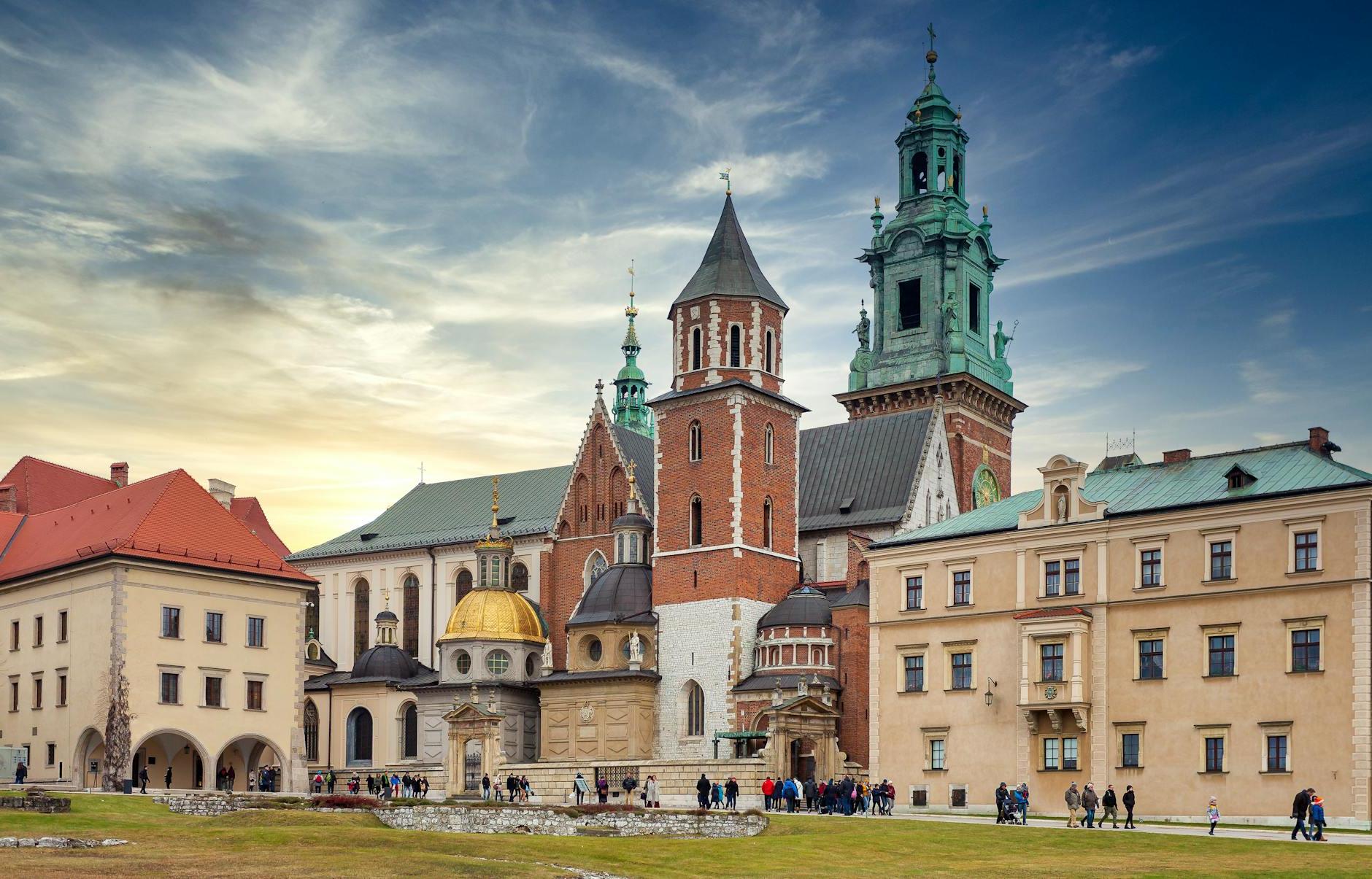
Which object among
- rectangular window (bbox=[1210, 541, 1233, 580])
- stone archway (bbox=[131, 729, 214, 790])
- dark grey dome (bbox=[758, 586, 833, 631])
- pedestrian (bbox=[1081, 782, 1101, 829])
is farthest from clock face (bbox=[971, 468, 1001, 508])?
stone archway (bbox=[131, 729, 214, 790])

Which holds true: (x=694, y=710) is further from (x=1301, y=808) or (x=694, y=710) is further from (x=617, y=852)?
(x=617, y=852)

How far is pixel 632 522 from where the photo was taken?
275ft

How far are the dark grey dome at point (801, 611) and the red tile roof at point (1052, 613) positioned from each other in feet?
50.1

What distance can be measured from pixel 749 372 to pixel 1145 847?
40.1 m

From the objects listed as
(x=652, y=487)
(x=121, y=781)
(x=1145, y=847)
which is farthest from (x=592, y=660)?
(x=1145, y=847)

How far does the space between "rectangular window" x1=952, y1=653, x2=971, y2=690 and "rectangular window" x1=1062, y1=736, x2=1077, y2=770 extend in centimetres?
423

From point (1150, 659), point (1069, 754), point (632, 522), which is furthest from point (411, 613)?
point (1150, 659)

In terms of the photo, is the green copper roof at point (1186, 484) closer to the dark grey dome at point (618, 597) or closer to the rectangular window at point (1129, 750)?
the rectangular window at point (1129, 750)

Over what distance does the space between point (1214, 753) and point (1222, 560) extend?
246 inches

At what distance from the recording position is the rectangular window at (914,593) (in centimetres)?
6475

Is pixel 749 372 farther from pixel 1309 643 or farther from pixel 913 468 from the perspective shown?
pixel 1309 643

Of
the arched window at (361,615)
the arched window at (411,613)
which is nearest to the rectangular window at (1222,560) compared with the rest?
the arched window at (411,613)

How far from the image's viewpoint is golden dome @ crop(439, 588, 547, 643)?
84.8 m

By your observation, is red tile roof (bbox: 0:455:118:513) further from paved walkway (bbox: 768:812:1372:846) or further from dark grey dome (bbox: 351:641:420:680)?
paved walkway (bbox: 768:812:1372:846)
